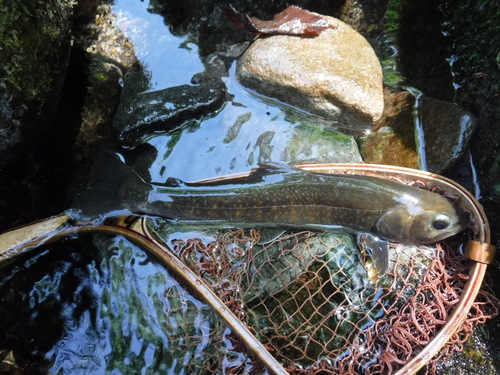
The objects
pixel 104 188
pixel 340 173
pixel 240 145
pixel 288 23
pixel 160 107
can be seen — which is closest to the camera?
pixel 104 188

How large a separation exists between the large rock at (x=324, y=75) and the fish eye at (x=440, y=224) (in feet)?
5.09

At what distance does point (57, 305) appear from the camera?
4.02 m

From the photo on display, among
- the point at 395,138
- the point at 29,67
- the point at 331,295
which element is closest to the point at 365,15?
the point at 395,138

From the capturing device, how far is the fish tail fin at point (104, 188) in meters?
3.95

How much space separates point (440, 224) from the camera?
12.4 ft

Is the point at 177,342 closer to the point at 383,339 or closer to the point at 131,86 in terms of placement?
the point at 383,339

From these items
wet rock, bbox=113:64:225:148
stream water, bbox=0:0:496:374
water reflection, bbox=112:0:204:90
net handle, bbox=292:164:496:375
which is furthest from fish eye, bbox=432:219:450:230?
water reflection, bbox=112:0:204:90

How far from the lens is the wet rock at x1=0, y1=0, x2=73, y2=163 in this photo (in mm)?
3436

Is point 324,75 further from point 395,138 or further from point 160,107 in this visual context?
point 160,107

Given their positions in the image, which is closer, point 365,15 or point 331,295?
point 331,295

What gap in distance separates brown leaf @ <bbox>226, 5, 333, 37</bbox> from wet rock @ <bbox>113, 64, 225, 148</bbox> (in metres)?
0.83

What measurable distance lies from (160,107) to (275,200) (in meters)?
1.83

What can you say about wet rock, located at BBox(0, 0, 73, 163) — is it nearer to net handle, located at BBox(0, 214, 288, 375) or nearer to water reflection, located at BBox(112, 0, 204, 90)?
net handle, located at BBox(0, 214, 288, 375)

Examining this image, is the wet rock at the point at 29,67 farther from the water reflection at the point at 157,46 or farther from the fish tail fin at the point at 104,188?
the water reflection at the point at 157,46
